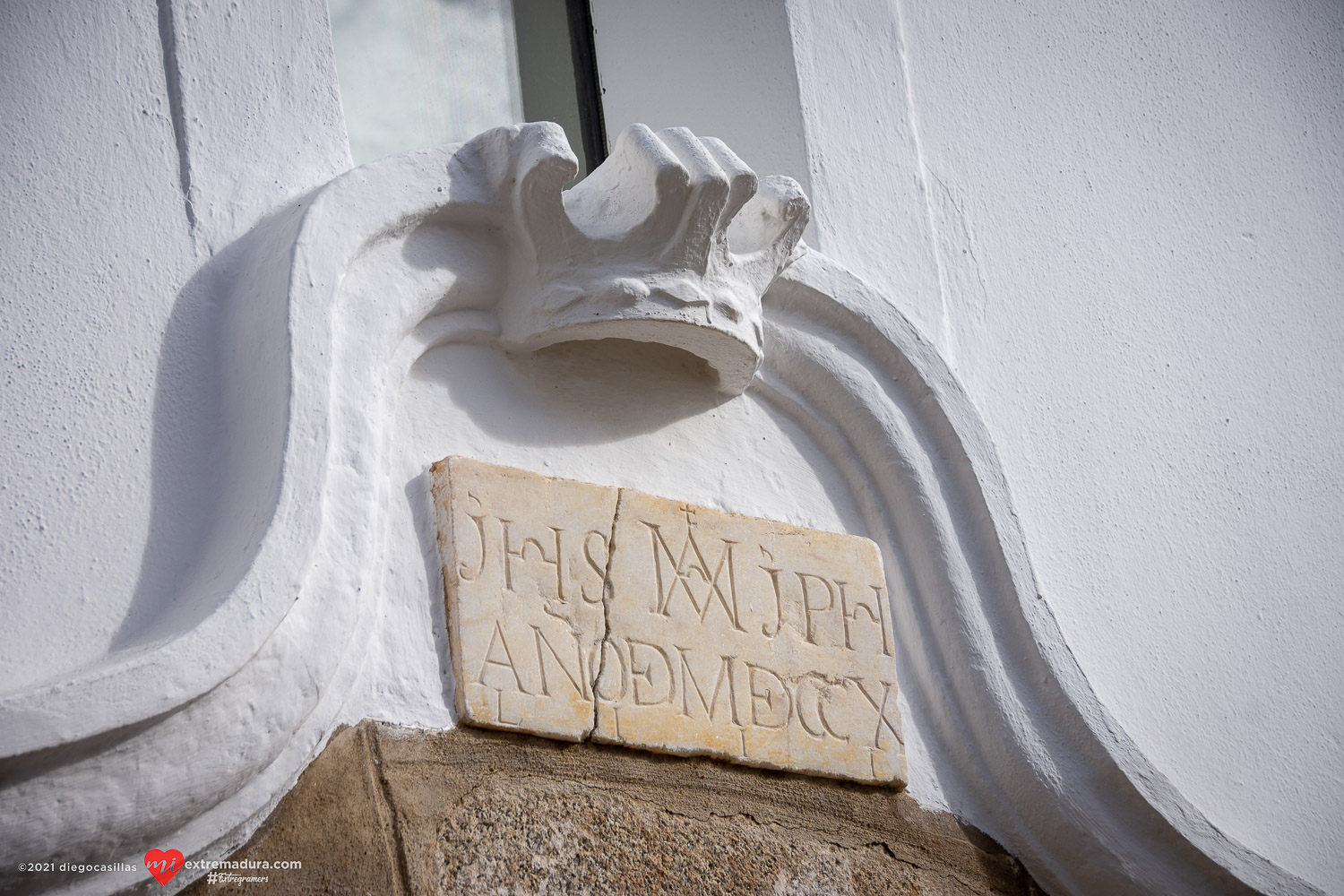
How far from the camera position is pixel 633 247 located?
2016 millimetres

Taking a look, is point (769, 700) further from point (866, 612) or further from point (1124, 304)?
point (1124, 304)

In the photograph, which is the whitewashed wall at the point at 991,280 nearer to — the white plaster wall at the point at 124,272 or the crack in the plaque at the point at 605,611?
the white plaster wall at the point at 124,272

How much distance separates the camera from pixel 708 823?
188cm

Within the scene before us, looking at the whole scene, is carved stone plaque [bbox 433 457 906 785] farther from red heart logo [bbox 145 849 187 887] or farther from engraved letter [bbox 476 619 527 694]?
red heart logo [bbox 145 849 187 887]

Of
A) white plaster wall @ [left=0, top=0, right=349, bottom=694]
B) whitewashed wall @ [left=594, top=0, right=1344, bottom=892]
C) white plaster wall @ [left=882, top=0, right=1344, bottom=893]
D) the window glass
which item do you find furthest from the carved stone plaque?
the window glass

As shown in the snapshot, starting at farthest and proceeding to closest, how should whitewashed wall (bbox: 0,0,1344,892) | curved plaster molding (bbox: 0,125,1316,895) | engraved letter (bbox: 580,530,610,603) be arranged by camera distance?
engraved letter (bbox: 580,530,610,603)
whitewashed wall (bbox: 0,0,1344,892)
curved plaster molding (bbox: 0,125,1316,895)

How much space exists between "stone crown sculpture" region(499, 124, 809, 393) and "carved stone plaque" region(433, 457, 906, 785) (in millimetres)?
260

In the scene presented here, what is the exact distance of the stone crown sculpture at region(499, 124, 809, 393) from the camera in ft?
6.44

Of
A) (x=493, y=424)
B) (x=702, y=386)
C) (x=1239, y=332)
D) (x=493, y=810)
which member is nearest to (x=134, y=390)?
(x=493, y=424)

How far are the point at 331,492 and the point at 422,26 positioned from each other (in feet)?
4.06

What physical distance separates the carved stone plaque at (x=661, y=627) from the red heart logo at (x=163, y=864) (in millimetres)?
401

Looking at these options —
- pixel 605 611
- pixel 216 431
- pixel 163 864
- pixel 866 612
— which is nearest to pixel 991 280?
pixel 866 612

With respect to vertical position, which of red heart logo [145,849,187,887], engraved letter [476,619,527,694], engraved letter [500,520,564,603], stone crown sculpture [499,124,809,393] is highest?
stone crown sculpture [499,124,809,393]

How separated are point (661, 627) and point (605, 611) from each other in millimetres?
91
